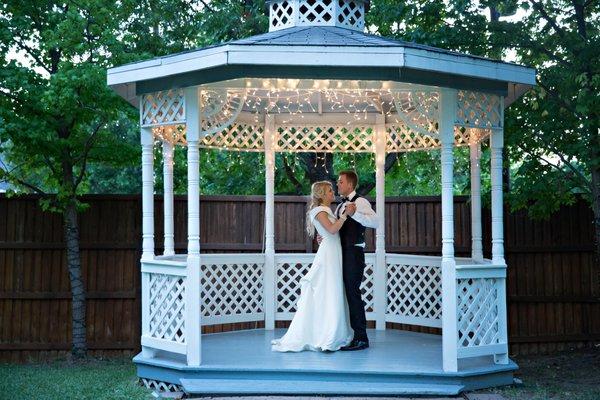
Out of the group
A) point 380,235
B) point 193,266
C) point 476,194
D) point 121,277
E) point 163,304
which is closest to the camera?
point 193,266

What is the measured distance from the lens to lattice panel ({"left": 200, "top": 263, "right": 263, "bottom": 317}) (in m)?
9.50

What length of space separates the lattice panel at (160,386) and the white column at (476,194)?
141 inches

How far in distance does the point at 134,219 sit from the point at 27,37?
8.50ft

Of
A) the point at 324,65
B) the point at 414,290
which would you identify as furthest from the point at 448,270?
the point at 414,290

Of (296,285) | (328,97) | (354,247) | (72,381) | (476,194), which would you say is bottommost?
(72,381)

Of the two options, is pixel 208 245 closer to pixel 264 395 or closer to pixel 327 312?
pixel 327 312

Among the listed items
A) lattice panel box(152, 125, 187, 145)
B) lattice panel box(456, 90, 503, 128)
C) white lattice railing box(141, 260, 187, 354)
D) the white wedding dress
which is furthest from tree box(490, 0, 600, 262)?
white lattice railing box(141, 260, 187, 354)

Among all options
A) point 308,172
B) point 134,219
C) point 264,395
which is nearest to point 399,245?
point 308,172

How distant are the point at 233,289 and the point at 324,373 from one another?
2.87 metres

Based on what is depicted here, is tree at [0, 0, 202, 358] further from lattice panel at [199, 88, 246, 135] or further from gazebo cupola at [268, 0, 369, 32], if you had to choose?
gazebo cupola at [268, 0, 369, 32]

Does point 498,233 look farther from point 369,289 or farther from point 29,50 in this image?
point 29,50

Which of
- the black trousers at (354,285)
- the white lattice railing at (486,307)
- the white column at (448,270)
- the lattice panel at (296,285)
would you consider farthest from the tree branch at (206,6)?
the white lattice railing at (486,307)

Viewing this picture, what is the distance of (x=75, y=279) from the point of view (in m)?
9.95

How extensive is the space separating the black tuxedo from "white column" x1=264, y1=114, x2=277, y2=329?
1.92 metres
